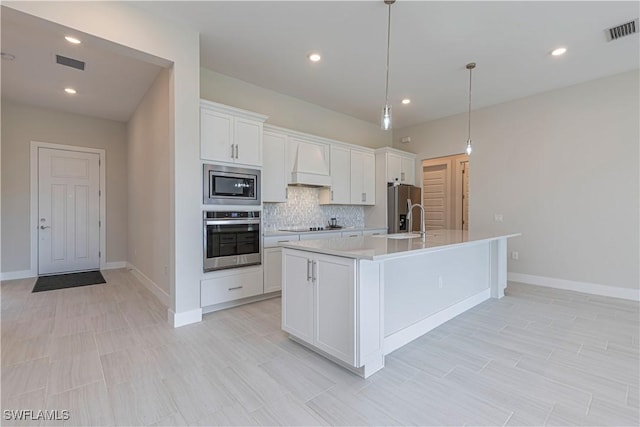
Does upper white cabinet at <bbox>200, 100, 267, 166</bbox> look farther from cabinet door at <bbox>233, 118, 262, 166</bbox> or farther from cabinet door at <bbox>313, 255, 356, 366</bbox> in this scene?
cabinet door at <bbox>313, 255, 356, 366</bbox>

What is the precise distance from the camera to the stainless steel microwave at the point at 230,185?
3.19 metres

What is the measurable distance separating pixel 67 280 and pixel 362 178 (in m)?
5.31

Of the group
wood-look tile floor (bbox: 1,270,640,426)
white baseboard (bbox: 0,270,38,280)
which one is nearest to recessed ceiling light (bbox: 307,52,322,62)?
wood-look tile floor (bbox: 1,270,640,426)

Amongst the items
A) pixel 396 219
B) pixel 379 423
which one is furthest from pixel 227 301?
pixel 396 219

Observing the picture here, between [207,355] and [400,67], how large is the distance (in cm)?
394

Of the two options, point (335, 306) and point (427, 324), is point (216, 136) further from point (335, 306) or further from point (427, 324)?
point (427, 324)

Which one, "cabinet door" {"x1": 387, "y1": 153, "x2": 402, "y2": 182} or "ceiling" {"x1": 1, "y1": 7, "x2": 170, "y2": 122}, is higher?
"ceiling" {"x1": 1, "y1": 7, "x2": 170, "y2": 122}

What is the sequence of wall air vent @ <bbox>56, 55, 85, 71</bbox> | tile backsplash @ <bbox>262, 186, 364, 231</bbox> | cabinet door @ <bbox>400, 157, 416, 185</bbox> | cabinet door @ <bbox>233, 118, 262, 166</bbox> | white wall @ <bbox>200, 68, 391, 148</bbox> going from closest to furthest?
wall air vent @ <bbox>56, 55, 85, 71</bbox>, cabinet door @ <bbox>233, 118, 262, 166</bbox>, white wall @ <bbox>200, 68, 391, 148</bbox>, tile backsplash @ <bbox>262, 186, 364, 231</bbox>, cabinet door @ <bbox>400, 157, 416, 185</bbox>

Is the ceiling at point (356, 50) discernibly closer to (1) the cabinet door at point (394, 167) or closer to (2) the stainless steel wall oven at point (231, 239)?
(1) the cabinet door at point (394, 167)

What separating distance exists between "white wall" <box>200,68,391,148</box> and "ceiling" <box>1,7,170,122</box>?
2.37 ft

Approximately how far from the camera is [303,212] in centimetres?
504

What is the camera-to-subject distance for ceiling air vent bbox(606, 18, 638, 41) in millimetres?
2891

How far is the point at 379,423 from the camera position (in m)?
1.58

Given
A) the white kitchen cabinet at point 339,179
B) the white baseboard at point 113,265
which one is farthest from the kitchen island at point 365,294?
the white baseboard at point 113,265
